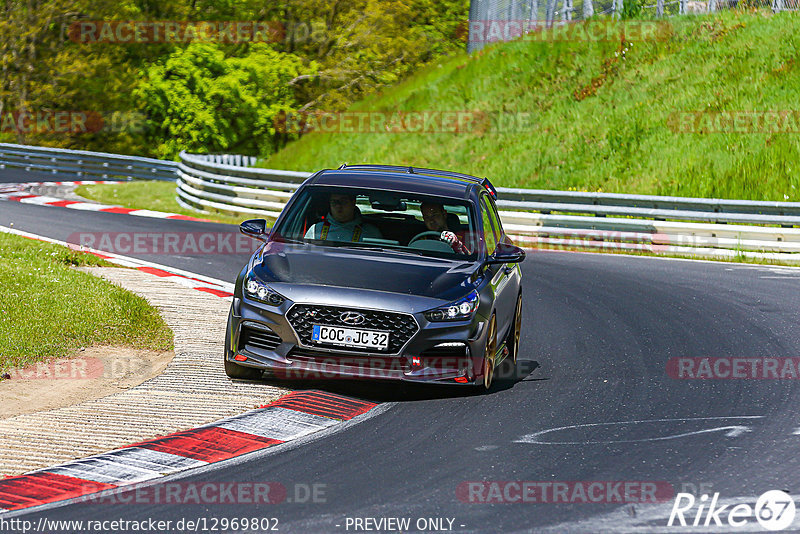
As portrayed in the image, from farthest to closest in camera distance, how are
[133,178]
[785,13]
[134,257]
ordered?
[133,178] → [785,13] → [134,257]

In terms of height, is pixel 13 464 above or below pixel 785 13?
below

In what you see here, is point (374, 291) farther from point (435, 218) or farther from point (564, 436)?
point (564, 436)

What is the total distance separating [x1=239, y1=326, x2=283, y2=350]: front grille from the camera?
8234mm

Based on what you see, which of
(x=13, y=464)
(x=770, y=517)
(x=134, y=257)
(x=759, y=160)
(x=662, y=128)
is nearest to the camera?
(x=770, y=517)

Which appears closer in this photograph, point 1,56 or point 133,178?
point 133,178

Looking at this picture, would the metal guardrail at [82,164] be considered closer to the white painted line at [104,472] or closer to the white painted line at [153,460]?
the white painted line at [153,460]

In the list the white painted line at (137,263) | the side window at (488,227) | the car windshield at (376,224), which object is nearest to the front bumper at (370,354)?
the car windshield at (376,224)

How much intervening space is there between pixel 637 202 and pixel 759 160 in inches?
251

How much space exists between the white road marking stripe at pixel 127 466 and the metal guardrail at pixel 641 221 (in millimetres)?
14875

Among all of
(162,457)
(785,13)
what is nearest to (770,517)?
(162,457)

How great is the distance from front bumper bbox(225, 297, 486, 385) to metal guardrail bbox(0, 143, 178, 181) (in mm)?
28791

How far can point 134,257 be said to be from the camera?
16.6 metres

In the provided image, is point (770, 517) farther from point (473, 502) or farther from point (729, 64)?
point (729, 64)

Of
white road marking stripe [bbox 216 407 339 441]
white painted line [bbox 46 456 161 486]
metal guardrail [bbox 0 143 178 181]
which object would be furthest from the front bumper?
metal guardrail [bbox 0 143 178 181]
